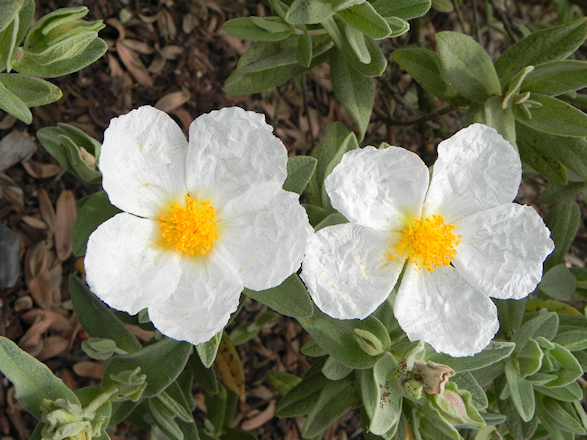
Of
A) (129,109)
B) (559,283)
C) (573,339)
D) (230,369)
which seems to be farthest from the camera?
(129,109)

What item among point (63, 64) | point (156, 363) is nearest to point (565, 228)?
point (156, 363)

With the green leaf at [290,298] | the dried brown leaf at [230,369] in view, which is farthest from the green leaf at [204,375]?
the green leaf at [290,298]

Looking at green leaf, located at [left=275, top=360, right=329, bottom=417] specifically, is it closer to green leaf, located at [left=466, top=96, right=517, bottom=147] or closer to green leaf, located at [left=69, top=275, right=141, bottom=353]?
green leaf, located at [left=69, top=275, right=141, bottom=353]

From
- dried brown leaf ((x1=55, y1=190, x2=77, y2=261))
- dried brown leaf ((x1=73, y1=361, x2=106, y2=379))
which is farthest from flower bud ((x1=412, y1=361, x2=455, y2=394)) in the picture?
dried brown leaf ((x1=55, y1=190, x2=77, y2=261))

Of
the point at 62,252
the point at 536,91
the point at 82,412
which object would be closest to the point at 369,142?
the point at 536,91

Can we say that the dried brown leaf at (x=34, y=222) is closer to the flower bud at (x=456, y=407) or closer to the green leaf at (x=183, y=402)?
the green leaf at (x=183, y=402)

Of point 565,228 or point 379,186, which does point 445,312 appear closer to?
point 379,186
